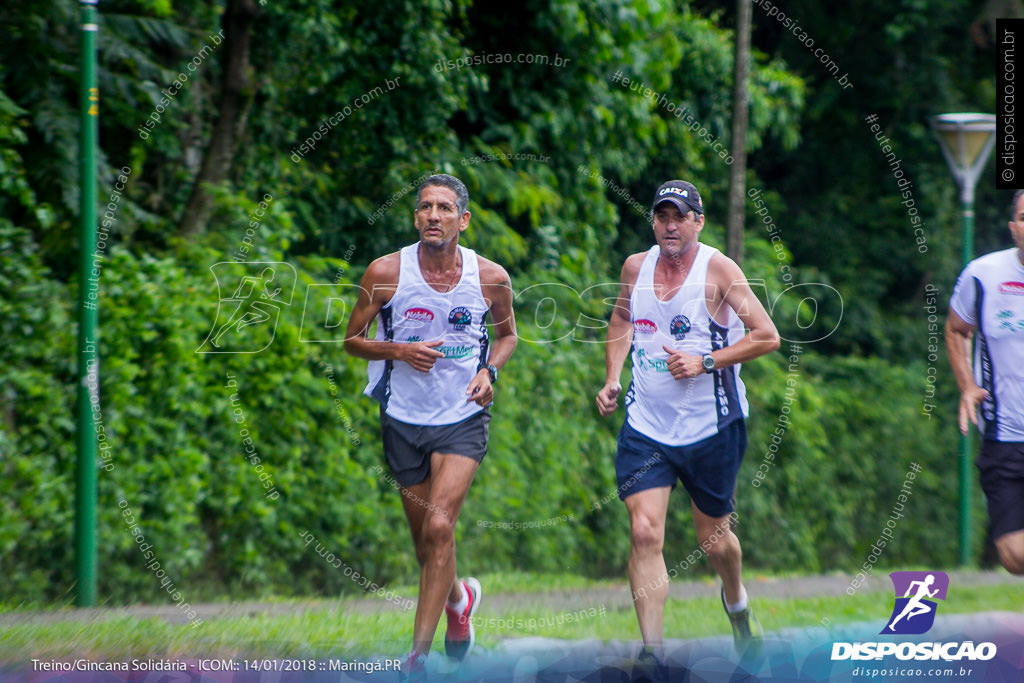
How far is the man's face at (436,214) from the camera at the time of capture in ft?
15.8

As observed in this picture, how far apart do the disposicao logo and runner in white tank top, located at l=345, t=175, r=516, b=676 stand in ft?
5.67

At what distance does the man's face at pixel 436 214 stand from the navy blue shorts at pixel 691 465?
120 centimetres

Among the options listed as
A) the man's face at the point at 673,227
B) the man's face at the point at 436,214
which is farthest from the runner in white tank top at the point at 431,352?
the man's face at the point at 673,227

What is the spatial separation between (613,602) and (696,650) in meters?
2.49

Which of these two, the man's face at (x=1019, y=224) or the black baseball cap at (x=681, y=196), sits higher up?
the black baseball cap at (x=681, y=196)

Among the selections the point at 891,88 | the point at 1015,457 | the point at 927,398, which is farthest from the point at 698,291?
the point at 891,88

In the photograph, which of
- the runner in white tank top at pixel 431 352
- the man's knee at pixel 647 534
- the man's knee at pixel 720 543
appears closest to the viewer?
the man's knee at pixel 647 534

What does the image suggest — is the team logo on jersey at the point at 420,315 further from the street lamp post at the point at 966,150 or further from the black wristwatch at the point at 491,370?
the street lamp post at the point at 966,150

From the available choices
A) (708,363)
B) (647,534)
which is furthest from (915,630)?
(708,363)

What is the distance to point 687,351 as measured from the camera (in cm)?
497

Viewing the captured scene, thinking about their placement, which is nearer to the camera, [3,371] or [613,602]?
[3,371]

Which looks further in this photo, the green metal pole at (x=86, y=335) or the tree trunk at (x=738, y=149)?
the tree trunk at (x=738, y=149)

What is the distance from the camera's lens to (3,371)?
6449 mm

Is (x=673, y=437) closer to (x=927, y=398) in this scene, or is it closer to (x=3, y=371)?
(x=3, y=371)
